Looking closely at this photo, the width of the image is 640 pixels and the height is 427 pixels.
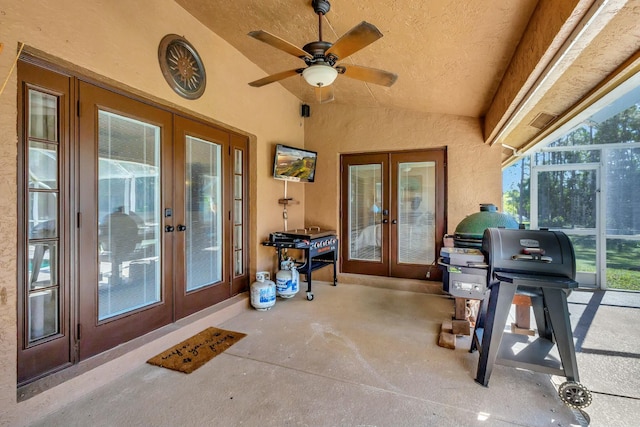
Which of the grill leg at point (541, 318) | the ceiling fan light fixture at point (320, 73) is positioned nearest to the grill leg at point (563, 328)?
the grill leg at point (541, 318)

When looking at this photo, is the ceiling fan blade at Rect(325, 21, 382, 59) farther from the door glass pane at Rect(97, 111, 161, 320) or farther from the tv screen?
the tv screen

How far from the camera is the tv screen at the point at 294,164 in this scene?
13.6 ft

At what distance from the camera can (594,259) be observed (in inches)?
185

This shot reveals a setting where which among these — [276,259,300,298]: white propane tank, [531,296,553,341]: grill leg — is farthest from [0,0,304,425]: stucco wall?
[531,296,553,341]: grill leg

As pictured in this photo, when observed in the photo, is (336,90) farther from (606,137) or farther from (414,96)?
(606,137)

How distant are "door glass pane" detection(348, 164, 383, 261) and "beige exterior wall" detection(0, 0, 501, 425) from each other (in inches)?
12.3

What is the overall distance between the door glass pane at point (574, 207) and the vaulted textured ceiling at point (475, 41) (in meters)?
1.96

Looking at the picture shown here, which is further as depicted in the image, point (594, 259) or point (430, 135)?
point (594, 259)

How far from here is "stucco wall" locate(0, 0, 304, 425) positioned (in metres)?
1.59

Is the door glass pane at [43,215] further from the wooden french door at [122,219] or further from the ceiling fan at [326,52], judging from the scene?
the ceiling fan at [326,52]

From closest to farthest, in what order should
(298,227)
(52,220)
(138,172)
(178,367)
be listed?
(52,220) < (178,367) < (138,172) < (298,227)

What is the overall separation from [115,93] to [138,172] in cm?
63

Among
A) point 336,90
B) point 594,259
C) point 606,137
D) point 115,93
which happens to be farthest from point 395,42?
point 594,259

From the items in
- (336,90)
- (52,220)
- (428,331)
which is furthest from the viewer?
(336,90)
